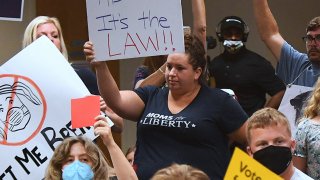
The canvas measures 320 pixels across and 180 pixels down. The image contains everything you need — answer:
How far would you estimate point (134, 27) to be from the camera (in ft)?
14.5

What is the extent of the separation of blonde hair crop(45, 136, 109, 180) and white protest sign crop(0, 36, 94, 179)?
36 centimetres

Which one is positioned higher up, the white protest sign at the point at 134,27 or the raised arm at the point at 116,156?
the white protest sign at the point at 134,27

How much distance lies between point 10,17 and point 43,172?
1171 millimetres

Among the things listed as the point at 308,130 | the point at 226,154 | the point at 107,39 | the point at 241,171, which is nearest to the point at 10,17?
the point at 107,39

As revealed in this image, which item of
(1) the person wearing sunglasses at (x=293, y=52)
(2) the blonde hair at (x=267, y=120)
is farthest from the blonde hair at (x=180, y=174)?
(1) the person wearing sunglasses at (x=293, y=52)

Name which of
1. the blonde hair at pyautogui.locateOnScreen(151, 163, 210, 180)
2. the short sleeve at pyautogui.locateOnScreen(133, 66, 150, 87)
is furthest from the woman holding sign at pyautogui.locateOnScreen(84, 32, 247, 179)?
the blonde hair at pyautogui.locateOnScreen(151, 163, 210, 180)

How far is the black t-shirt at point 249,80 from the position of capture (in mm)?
5898

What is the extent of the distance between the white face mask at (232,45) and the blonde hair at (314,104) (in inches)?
64.5

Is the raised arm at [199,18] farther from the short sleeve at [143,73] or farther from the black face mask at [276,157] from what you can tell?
the black face mask at [276,157]

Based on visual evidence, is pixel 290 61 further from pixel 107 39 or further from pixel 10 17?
pixel 10 17

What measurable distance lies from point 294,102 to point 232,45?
133cm

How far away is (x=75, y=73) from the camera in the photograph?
179 inches

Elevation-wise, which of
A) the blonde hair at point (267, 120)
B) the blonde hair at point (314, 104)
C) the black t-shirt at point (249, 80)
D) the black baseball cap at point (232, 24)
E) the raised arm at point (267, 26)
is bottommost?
the black t-shirt at point (249, 80)

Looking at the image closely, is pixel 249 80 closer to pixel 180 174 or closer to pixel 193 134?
pixel 193 134
